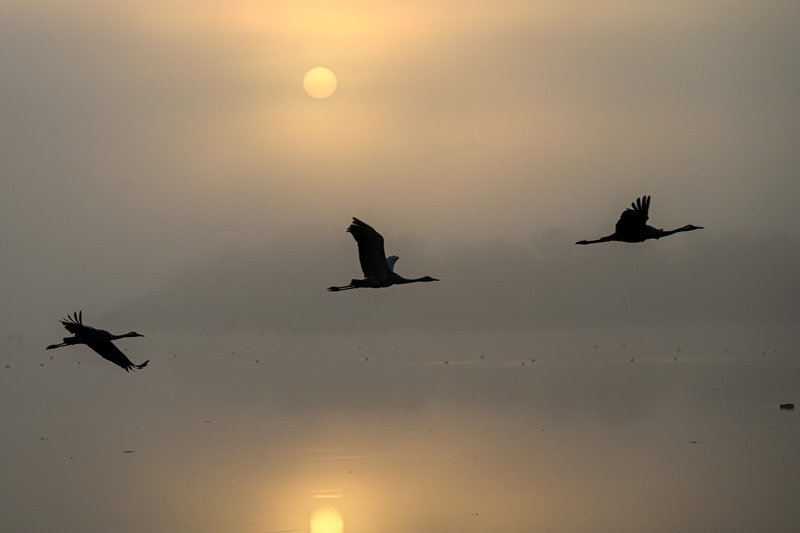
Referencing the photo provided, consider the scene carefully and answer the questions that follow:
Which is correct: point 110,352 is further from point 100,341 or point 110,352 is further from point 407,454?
point 407,454

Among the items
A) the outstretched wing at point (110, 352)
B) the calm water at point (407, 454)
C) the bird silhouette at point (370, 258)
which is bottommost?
the calm water at point (407, 454)

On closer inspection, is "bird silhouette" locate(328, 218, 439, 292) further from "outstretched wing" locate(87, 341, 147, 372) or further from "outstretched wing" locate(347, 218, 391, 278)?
"outstretched wing" locate(87, 341, 147, 372)

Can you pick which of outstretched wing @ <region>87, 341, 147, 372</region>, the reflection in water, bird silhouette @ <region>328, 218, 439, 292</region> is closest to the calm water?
the reflection in water

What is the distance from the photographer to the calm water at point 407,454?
29688 millimetres

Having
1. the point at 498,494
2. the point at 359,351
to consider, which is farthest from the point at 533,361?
the point at 498,494

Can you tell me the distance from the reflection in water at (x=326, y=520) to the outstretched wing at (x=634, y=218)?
845 centimetres

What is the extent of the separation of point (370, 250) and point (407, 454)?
12566mm

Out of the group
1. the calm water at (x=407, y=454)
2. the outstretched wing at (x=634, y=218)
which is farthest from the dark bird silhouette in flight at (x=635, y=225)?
the calm water at (x=407, y=454)

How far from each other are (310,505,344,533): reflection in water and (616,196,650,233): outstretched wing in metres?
8.45

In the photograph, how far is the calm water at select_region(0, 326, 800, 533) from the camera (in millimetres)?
29688

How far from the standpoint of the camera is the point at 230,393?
208 ft

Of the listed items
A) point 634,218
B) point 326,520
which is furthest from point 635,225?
A: point 326,520

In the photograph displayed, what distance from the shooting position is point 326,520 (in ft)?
94.0

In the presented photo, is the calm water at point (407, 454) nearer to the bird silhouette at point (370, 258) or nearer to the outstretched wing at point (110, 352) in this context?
the outstretched wing at point (110, 352)
